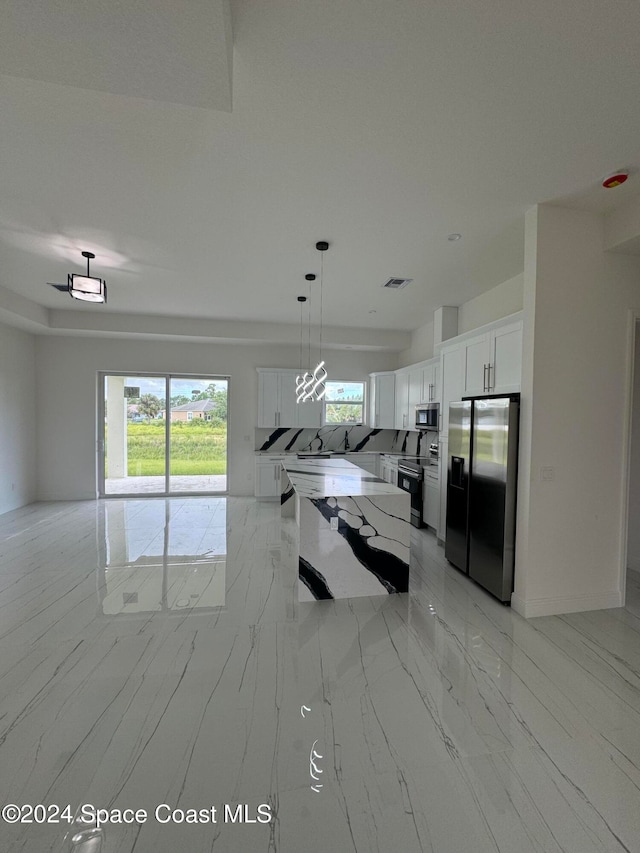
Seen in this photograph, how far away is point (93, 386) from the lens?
21.3 ft

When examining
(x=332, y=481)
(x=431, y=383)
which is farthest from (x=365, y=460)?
(x=332, y=481)

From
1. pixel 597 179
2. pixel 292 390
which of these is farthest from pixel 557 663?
pixel 292 390

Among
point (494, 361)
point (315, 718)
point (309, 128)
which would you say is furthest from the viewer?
point (494, 361)

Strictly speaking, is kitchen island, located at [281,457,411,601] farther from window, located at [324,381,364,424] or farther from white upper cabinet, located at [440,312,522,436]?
window, located at [324,381,364,424]

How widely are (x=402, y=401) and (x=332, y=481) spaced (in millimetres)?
3186

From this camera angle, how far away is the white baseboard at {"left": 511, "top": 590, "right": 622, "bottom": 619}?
2.86 meters

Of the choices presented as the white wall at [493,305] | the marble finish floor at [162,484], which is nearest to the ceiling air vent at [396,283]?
the white wall at [493,305]

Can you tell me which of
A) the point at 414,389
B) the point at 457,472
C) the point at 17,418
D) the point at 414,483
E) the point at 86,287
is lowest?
the point at 414,483

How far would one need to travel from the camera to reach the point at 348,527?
10.2ft

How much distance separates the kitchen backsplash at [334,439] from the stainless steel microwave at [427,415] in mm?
1160

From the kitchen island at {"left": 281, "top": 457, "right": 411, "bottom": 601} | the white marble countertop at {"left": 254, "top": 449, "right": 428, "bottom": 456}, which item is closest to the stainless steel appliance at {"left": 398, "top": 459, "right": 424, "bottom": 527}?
the white marble countertop at {"left": 254, "top": 449, "right": 428, "bottom": 456}

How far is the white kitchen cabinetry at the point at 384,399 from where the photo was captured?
6832 millimetres

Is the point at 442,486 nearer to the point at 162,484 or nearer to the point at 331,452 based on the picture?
the point at 331,452

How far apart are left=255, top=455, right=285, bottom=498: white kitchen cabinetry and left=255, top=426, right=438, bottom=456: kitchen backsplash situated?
419mm
